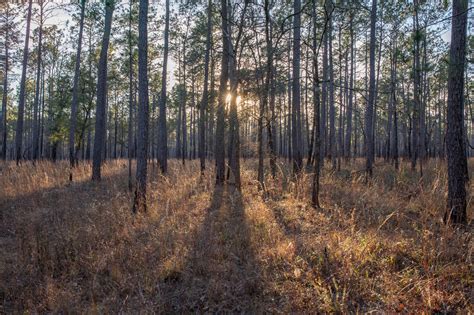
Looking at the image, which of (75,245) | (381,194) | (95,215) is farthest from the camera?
(381,194)

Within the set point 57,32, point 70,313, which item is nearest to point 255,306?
point 70,313

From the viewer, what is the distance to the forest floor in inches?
119

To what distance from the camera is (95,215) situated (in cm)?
626

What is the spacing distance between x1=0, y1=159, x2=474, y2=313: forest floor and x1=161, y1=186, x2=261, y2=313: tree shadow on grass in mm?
14

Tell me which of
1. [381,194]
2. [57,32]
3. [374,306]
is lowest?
[374,306]

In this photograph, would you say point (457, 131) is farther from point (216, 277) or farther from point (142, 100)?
point (142, 100)

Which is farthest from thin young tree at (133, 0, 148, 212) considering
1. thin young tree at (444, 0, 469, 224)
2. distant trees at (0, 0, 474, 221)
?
thin young tree at (444, 0, 469, 224)

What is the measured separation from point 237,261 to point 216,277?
0.49 metres

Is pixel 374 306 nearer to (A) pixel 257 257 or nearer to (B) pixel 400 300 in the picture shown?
(B) pixel 400 300

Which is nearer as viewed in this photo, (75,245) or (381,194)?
(75,245)

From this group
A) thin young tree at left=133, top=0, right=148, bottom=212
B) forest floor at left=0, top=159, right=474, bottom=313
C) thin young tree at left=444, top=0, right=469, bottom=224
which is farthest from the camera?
thin young tree at left=133, top=0, right=148, bottom=212

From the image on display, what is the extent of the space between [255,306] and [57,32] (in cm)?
2245

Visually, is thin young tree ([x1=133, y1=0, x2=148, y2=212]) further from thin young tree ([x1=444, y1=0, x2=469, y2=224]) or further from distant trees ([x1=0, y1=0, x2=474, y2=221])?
thin young tree ([x1=444, y1=0, x2=469, y2=224])

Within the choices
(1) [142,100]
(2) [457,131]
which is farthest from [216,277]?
(2) [457,131]
